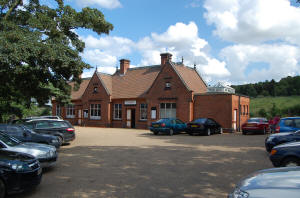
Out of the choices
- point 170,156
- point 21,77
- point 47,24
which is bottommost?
point 170,156

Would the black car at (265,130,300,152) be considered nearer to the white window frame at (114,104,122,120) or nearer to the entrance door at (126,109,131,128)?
the entrance door at (126,109,131,128)

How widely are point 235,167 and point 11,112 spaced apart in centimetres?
1621

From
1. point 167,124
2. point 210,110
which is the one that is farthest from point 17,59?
point 210,110

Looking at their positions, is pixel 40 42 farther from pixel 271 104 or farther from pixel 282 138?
pixel 271 104

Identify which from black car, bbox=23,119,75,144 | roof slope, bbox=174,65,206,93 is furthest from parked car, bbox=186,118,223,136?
black car, bbox=23,119,75,144

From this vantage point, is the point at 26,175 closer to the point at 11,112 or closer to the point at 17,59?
the point at 17,59

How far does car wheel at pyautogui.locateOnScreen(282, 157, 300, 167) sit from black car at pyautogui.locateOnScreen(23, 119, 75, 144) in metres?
11.0

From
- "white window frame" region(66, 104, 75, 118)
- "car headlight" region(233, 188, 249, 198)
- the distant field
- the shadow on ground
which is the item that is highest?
the distant field

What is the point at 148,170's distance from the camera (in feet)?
27.5

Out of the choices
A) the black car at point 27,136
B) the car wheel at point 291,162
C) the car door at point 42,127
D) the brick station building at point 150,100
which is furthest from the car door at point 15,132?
the brick station building at point 150,100

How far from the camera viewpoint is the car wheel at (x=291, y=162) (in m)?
7.21

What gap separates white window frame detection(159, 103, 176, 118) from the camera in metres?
27.8

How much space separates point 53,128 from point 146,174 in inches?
335

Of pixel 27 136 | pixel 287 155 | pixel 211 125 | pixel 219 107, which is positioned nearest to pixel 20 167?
pixel 27 136
